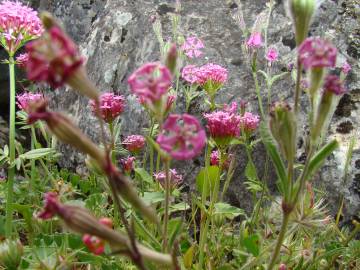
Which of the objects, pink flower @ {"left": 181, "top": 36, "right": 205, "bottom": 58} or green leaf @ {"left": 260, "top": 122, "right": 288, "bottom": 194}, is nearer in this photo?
green leaf @ {"left": 260, "top": 122, "right": 288, "bottom": 194}

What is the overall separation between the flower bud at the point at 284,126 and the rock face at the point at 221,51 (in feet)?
3.75

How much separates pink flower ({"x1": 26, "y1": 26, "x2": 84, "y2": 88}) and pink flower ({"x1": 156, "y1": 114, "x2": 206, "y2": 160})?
5.6 inches

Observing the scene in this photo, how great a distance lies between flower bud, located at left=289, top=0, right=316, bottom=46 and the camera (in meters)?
0.81

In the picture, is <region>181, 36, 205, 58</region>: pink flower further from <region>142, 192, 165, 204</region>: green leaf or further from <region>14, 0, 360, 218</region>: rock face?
<region>142, 192, 165, 204</region>: green leaf

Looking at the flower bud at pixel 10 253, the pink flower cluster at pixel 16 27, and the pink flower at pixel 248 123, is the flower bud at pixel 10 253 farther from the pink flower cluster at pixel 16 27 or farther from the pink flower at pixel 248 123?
the pink flower at pixel 248 123

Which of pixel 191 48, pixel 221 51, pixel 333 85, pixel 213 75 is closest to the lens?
pixel 333 85

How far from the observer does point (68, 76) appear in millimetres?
635

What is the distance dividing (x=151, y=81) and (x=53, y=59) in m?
0.14

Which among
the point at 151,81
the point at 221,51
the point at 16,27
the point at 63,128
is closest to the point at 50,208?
the point at 63,128

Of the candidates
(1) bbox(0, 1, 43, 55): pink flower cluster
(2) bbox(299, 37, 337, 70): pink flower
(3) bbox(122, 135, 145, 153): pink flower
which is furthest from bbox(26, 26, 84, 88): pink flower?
(3) bbox(122, 135, 145, 153): pink flower

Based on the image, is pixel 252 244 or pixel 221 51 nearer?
pixel 252 244

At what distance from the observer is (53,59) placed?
2.01ft

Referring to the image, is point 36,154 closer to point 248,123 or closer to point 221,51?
point 248,123

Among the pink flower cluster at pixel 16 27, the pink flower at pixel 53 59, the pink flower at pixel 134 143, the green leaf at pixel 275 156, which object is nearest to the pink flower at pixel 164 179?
the pink flower at pixel 134 143
